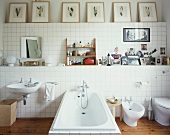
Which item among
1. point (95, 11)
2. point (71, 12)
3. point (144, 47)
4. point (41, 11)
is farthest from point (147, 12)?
point (41, 11)

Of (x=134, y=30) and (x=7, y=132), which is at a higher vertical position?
(x=134, y=30)

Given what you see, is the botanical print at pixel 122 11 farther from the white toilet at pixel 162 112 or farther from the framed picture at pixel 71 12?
the white toilet at pixel 162 112

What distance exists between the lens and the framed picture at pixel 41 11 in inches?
116

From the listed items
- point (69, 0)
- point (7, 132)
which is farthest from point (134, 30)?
point (7, 132)

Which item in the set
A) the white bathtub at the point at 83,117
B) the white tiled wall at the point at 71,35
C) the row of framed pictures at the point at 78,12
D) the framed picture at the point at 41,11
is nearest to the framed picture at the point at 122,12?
the row of framed pictures at the point at 78,12

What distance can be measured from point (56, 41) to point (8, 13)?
4.06 ft

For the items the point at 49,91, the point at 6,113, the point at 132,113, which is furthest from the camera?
the point at 49,91

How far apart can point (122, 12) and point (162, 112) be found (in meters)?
2.17

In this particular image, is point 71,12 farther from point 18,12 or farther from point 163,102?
point 163,102

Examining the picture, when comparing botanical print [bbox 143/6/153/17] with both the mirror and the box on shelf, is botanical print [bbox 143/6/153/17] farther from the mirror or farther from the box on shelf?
the box on shelf

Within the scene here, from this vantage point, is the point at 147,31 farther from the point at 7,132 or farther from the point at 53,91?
the point at 7,132

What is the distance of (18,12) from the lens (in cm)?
297

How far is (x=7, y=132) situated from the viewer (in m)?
2.23

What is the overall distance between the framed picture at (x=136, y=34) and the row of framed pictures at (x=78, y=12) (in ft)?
0.76
